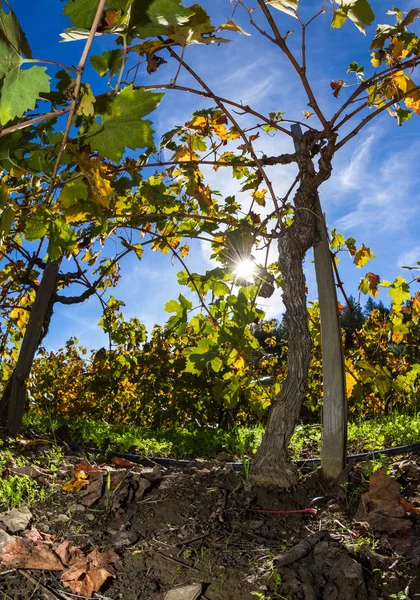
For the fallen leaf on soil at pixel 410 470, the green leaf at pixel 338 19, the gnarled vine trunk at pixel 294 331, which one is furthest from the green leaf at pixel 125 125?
the fallen leaf on soil at pixel 410 470

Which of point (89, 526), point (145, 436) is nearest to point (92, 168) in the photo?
point (89, 526)

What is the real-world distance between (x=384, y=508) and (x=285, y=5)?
1834 mm

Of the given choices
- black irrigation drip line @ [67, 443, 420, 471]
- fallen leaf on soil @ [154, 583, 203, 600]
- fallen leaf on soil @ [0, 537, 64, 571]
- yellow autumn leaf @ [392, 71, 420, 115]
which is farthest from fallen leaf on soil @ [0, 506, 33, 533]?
yellow autumn leaf @ [392, 71, 420, 115]

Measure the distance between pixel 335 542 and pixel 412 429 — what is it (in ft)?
6.23

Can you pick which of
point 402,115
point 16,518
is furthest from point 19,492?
point 402,115

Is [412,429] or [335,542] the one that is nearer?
[335,542]

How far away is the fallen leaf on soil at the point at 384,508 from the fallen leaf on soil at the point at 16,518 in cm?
127

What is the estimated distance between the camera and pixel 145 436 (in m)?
3.82

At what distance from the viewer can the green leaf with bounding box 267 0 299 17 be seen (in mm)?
1689

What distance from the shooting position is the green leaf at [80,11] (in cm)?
104

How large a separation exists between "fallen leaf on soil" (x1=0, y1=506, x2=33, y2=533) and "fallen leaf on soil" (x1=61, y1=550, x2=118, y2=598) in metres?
0.37

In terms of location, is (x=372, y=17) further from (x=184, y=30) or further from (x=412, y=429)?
(x=412, y=429)

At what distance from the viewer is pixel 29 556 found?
1.69 metres

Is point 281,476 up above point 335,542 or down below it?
above
